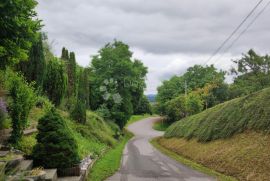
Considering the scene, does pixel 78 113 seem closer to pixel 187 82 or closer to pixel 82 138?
pixel 82 138

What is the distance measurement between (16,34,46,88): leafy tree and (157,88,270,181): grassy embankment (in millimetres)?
9799

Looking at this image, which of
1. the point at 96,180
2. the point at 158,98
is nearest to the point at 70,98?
the point at 96,180

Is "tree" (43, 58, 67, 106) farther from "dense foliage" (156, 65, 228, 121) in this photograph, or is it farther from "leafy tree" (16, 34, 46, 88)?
"dense foliage" (156, 65, 228, 121)

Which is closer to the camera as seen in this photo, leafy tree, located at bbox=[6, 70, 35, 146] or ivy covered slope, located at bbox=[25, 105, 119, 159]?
leafy tree, located at bbox=[6, 70, 35, 146]

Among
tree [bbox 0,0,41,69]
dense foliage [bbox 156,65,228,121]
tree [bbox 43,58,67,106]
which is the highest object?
dense foliage [bbox 156,65,228,121]

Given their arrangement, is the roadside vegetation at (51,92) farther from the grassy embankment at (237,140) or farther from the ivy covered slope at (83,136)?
the grassy embankment at (237,140)

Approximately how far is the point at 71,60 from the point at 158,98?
47.1 metres

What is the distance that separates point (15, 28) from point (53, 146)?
3.67 meters

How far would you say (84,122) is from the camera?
969 inches

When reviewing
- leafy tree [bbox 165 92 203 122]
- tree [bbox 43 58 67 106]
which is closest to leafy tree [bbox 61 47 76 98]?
tree [bbox 43 58 67 106]

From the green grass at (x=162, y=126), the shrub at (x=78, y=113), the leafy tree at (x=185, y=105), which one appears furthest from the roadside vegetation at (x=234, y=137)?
the green grass at (x=162, y=126)

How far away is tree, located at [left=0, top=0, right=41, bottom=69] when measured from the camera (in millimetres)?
6818

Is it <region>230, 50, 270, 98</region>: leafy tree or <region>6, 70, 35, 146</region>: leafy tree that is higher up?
<region>230, 50, 270, 98</region>: leafy tree

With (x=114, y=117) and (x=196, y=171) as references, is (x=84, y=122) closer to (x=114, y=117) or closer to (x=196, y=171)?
(x=196, y=171)
